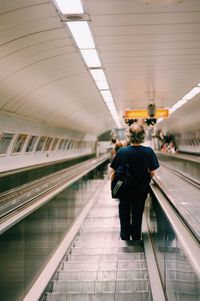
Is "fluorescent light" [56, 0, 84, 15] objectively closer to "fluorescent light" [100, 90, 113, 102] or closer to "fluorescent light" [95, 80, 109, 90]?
"fluorescent light" [95, 80, 109, 90]

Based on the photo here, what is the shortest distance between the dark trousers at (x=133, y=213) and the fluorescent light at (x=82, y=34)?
2388 millimetres

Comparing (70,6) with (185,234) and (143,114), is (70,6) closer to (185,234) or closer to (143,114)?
(185,234)

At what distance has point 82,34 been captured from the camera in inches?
221

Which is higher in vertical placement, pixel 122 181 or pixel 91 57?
pixel 91 57

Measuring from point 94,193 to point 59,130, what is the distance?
12.8 feet

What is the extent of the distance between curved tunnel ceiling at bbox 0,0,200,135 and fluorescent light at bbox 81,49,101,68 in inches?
4.4

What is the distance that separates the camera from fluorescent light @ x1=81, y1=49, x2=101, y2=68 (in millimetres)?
6703

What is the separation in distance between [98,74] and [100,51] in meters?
2.02

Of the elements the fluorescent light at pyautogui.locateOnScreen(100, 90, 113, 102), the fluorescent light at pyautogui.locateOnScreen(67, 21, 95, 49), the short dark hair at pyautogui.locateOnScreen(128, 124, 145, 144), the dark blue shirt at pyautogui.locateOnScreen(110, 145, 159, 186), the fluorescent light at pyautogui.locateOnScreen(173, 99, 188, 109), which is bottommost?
the dark blue shirt at pyautogui.locateOnScreen(110, 145, 159, 186)

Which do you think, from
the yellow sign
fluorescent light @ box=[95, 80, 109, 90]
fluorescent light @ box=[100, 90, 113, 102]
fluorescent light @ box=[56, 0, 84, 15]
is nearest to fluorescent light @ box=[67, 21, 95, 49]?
fluorescent light @ box=[56, 0, 84, 15]

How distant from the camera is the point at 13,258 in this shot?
12.1 feet

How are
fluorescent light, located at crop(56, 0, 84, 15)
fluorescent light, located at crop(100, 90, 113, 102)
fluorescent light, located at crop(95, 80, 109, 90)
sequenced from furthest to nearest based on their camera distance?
fluorescent light, located at crop(100, 90, 113, 102), fluorescent light, located at crop(95, 80, 109, 90), fluorescent light, located at crop(56, 0, 84, 15)

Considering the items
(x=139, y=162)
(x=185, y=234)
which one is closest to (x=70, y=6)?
(x=139, y=162)

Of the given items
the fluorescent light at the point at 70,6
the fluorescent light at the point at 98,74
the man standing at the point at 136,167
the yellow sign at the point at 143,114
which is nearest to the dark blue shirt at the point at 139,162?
the man standing at the point at 136,167
